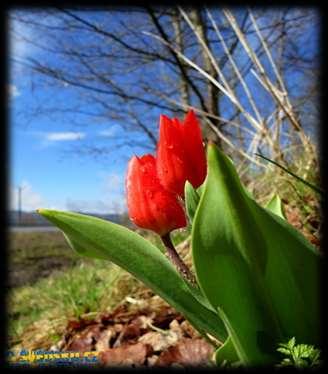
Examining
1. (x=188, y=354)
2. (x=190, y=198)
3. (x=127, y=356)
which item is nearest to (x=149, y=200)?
(x=190, y=198)

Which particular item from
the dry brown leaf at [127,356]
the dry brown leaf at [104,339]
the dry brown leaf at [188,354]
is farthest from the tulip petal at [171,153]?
the dry brown leaf at [104,339]

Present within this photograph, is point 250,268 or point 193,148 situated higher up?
point 193,148

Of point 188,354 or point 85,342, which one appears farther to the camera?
point 85,342

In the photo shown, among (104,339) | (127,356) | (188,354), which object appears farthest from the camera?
(104,339)

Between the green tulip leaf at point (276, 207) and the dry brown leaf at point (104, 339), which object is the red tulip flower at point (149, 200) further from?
the dry brown leaf at point (104, 339)

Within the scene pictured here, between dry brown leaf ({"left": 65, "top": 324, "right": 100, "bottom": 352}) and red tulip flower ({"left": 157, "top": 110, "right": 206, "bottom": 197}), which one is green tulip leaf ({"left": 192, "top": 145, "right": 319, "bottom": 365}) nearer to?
red tulip flower ({"left": 157, "top": 110, "right": 206, "bottom": 197})

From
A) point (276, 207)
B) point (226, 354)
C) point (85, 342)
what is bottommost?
point (85, 342)

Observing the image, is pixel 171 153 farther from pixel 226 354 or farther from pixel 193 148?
pixel 226 354
